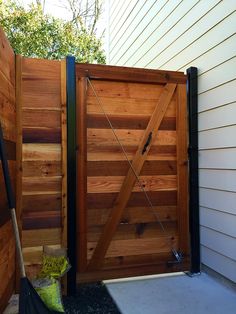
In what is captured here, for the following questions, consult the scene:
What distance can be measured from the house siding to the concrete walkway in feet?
0.57

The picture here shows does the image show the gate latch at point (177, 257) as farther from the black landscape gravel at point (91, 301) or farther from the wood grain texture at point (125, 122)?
the wood grain texture at point (125, 122)

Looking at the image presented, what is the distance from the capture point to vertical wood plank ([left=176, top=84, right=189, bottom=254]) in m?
3.22

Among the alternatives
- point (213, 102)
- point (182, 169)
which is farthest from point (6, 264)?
point (213, 102)

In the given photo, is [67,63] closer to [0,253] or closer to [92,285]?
[0,253]

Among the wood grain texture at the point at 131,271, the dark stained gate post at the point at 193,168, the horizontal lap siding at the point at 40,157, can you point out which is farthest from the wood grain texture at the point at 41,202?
the dark stained gate post at the point at 193,168

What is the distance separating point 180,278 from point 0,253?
1672 mm

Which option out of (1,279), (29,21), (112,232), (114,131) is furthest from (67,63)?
(29,21)

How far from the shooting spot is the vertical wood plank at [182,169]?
10.6 feet

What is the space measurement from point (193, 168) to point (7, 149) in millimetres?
1732

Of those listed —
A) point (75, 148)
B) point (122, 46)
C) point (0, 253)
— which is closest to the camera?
point (0, 253)

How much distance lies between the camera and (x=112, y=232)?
3045mm

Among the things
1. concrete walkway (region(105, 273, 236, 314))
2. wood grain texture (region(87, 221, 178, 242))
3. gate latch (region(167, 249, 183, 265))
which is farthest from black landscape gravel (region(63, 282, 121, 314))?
gate latch (region(167, 249, 183, 265))

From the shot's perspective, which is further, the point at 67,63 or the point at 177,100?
the point at 177,100

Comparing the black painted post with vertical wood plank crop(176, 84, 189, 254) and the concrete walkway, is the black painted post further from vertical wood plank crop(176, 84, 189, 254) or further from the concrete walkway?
vertical wood plank crop(176, 84, 189, 254)
